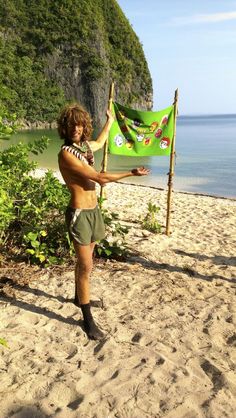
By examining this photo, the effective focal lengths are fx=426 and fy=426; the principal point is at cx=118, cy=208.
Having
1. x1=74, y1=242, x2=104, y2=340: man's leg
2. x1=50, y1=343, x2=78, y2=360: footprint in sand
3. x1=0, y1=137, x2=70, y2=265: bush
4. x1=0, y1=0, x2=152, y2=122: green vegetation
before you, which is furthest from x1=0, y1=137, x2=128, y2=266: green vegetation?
x1=0, y1=0, x2=152, y2=122: green vegetation

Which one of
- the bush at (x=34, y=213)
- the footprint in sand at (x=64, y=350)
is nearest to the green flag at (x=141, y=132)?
the bush at (x=34, y=213)

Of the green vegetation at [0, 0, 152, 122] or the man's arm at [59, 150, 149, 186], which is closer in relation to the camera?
the man's arm at [59, 150, 149, 186]

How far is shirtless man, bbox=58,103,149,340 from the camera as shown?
338cm

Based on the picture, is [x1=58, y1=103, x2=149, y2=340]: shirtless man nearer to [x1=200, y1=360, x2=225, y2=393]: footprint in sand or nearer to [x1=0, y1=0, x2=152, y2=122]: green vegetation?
[x1=200, y1=360, x2=225, y2=393]: footprint in sand

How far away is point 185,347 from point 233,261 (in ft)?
8.73

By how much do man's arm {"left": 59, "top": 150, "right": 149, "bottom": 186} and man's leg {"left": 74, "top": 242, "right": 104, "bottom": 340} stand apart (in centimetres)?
63

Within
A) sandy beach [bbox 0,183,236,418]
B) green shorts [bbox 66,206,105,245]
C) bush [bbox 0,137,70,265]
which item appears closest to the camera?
sandy beach [bbox 0,183,236,418]

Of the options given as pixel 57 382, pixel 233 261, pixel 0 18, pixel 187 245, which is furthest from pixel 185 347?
pixel 0 18

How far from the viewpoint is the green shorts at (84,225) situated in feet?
11.6

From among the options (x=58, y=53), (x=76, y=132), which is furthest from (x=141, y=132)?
(x=58, y=53)

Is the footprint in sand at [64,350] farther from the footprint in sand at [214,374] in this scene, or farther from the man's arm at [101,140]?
the man's arm at [101,140]

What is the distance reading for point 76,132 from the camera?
3.47m

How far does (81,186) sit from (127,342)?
136 centimetres

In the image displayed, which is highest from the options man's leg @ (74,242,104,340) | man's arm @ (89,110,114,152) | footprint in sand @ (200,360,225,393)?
man's arm @ (89,110,114,152)
